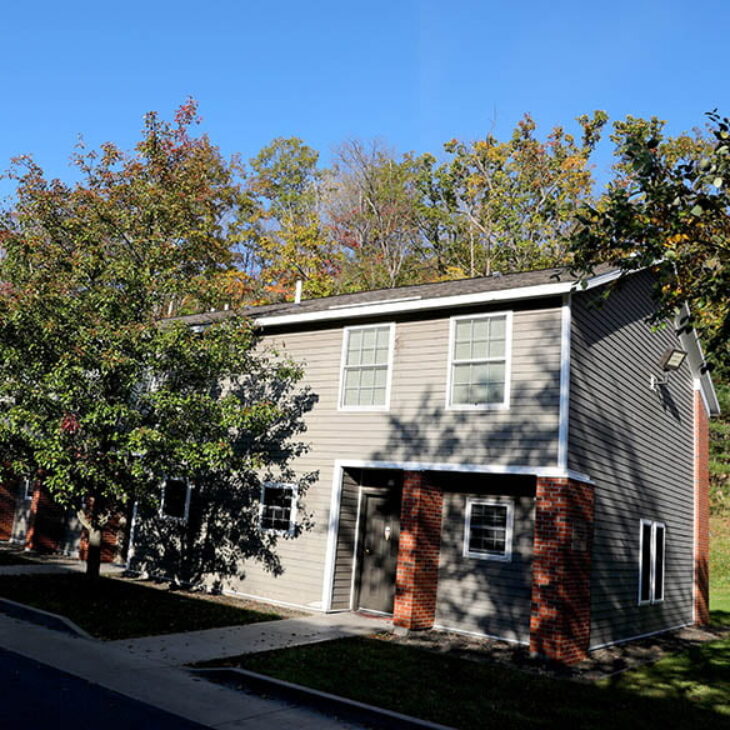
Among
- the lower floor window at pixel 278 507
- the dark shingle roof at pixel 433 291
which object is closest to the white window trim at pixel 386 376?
the dark shingle roof at pixel 433 291

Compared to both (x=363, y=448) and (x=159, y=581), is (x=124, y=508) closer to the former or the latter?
(x=159, y=581)

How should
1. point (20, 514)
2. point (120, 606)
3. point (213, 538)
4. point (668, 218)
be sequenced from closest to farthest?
point (668, 218), point (120, 606), point (213, 538), point (20, 514)

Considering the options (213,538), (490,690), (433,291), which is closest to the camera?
(490,690)

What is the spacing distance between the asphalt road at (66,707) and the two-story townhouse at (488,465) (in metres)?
5.84

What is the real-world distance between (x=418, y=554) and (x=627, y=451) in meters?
4.95

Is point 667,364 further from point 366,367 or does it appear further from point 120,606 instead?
point 120,606

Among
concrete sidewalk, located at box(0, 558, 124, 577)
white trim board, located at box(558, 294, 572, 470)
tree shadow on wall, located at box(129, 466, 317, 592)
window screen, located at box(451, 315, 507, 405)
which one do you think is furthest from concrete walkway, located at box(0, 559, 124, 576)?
white trim board, located at box(558, 294, 572, 470)

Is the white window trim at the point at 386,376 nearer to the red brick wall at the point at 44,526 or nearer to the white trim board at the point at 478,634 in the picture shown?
the white trim board at the point at 478,634

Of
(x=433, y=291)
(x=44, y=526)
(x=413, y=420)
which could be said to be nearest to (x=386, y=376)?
(x=413, y=420)

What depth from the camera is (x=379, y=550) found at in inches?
556

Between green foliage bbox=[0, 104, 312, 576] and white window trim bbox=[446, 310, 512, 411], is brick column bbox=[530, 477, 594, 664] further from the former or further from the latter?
green foliage bbox=[0, 104, 312, 576]

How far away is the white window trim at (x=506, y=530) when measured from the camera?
12326mm

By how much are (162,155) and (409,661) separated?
1201cm

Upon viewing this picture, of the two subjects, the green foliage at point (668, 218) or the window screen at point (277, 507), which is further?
the window screen at point (277, 507)
